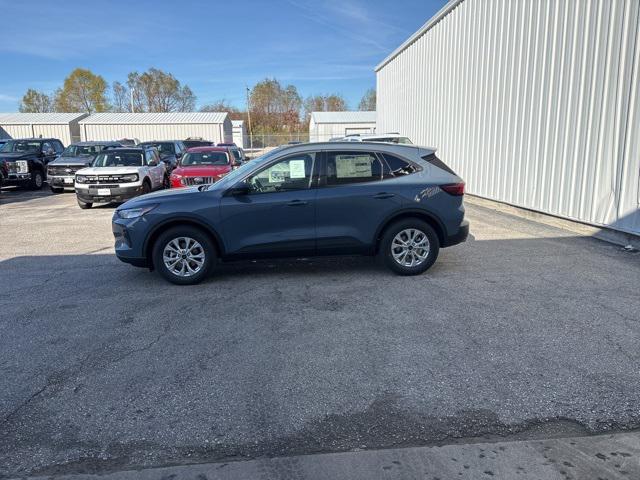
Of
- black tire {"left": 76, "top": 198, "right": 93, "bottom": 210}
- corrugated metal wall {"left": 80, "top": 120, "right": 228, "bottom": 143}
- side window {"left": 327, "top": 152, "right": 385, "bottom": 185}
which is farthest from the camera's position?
corrugated metal wall {"left": 80, "top": 120, "right": 228, "bottom": 143}

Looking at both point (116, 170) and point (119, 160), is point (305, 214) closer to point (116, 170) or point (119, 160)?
point (116, 170)

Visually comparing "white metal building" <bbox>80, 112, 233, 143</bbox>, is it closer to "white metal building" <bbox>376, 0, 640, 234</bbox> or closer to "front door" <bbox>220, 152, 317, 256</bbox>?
"white metal building" <bbox>376, 0, 640, 234</bbox>

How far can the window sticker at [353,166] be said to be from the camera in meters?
6.70

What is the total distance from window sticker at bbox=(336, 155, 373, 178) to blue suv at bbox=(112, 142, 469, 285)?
0.04 feet

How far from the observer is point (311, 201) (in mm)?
6520

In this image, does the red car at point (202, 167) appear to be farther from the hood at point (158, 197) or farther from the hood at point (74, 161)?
the hood at point (158, 197)

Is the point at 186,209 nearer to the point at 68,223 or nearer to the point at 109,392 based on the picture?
the point at 109,392

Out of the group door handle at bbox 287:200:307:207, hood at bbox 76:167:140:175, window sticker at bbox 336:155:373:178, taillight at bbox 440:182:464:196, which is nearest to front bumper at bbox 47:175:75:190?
hood at bbox 76:167:140:175

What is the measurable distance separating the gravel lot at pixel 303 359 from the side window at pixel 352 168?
4.30 feet

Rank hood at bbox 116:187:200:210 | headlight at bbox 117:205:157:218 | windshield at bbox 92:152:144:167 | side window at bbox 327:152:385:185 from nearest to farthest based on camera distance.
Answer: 1. headlight at bbox 117:205:157:218
2. hood at bbox 116:187:200:210
3. side window at bbox 327:152:385:185
4. windshield at bbox 92:152:144:167

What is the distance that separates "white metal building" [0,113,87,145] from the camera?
4462 cm

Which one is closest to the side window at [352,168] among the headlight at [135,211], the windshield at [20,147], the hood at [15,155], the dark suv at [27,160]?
the headlight at [135,211]

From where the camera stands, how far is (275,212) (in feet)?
21.2

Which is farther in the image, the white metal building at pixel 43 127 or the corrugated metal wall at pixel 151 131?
the corrugated metal wall at pixel 151 131
